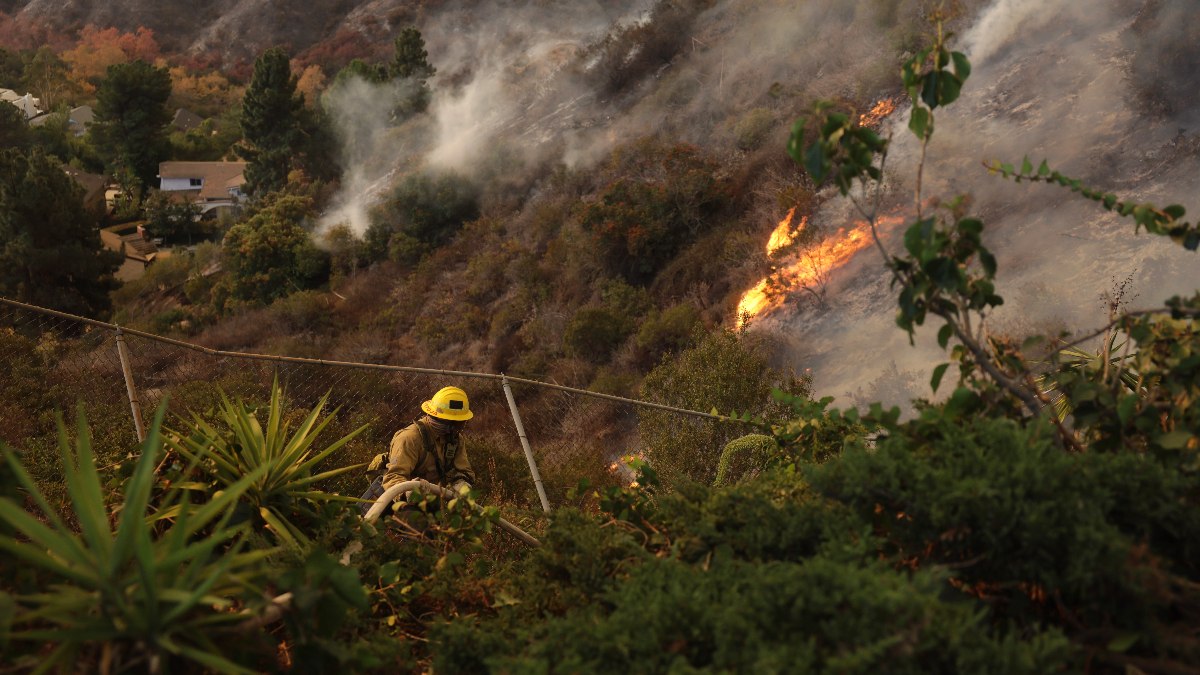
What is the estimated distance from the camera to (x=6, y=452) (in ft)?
8.07

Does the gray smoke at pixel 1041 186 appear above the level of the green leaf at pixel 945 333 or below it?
below

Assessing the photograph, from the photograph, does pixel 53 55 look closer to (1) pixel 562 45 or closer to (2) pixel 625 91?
(1) pixel 562 45

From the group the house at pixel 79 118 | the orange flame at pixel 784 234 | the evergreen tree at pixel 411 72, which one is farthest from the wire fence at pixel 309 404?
the house at pixel 79 118

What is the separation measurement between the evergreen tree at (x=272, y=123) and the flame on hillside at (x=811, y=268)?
94.8 feet

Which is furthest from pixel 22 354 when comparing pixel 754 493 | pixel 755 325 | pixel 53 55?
pixel 53 55

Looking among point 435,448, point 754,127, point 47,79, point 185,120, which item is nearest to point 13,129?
point 185,120

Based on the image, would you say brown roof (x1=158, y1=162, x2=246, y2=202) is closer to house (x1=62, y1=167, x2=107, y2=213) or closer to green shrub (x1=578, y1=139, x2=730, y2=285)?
house (x1=62, y1=167, x2=107, y2=213)

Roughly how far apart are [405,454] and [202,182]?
4852 cm

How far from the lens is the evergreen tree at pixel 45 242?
2789 cm

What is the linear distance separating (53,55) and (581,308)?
197ft

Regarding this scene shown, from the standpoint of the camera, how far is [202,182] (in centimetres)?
4953

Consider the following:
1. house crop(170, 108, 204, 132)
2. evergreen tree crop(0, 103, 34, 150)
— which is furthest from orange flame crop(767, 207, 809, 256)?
house crop(170, 108, 204, 132)

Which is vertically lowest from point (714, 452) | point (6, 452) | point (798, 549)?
point (714, 452)

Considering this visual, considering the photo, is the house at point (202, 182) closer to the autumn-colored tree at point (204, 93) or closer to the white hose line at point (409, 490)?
the autumn-colored tree at point (204, 93)
